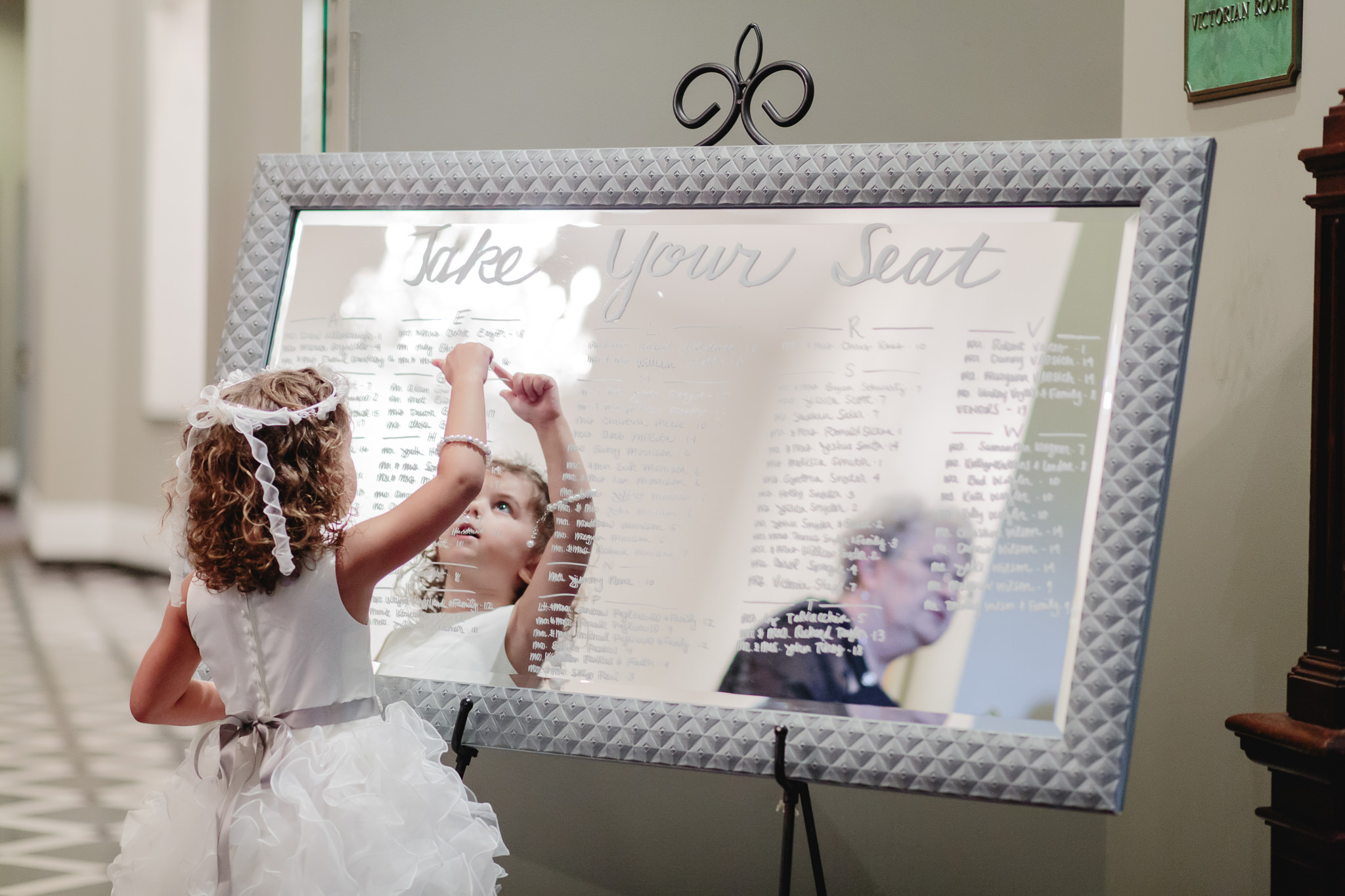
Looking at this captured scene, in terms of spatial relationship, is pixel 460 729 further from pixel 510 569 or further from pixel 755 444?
pixel 755 444

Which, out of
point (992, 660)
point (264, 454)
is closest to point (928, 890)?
point (992, 660)

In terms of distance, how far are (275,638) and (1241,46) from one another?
1711mm

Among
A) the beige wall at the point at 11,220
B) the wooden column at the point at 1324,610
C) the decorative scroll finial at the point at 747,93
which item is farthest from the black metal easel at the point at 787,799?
the beige wall at the point at 11,220

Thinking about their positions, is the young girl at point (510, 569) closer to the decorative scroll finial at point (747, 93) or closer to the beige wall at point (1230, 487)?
the decorative scroll finial at point (747, 93)

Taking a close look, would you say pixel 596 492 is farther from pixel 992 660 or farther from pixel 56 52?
pixel 56 52

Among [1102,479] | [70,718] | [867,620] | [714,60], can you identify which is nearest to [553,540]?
[867,620]

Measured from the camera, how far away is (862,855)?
194cm

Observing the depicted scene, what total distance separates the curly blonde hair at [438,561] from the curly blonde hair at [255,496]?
0.22 m

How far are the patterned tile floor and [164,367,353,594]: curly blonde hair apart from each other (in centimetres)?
136

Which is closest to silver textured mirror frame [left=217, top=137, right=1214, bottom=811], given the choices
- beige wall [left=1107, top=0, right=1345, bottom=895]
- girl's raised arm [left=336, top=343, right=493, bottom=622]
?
girl's raised arm [left=336, top=343, right=493, bottom=622]

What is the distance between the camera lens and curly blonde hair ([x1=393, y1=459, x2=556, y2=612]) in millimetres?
1341

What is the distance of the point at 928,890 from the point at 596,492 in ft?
3.78

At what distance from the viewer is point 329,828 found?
3.60 ft

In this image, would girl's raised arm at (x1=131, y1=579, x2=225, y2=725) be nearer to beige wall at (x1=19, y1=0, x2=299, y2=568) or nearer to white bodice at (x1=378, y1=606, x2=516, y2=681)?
white bodice at (x1=378, y1=606, x2=516, y2=681)
